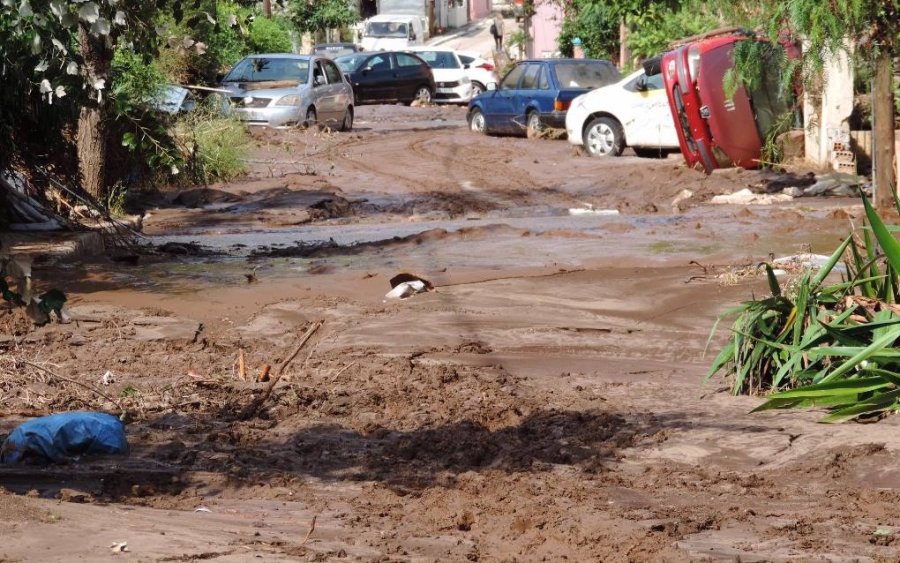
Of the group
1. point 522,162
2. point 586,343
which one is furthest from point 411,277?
point 522,162

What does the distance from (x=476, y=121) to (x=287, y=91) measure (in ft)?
13.8

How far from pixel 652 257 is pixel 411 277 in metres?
2.61

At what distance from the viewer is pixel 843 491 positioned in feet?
18.6

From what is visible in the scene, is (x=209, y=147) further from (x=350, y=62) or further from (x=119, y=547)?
(x=350, y=62)

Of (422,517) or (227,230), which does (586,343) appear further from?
(227,230)

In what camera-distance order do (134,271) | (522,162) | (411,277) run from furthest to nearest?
→ (522,162), (134,271), (411,277)

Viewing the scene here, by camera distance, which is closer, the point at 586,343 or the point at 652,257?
the point at 586,343

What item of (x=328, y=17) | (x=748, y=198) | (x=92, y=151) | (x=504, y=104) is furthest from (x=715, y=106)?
(x=328, y=17)

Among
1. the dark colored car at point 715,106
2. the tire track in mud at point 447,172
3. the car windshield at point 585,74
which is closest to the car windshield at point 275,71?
the tire track in mud at point 447,172

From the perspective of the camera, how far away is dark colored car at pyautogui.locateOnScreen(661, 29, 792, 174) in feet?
60.0

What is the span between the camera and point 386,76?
3781 cm

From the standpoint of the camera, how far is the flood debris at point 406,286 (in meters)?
10.3

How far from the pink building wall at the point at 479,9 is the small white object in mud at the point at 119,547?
6958 centimetres

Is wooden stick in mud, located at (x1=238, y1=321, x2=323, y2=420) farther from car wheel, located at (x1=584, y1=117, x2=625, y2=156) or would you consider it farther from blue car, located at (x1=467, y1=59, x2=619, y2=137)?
blue car, located at (x1=467, y1=59, x2=619, y2=137)
